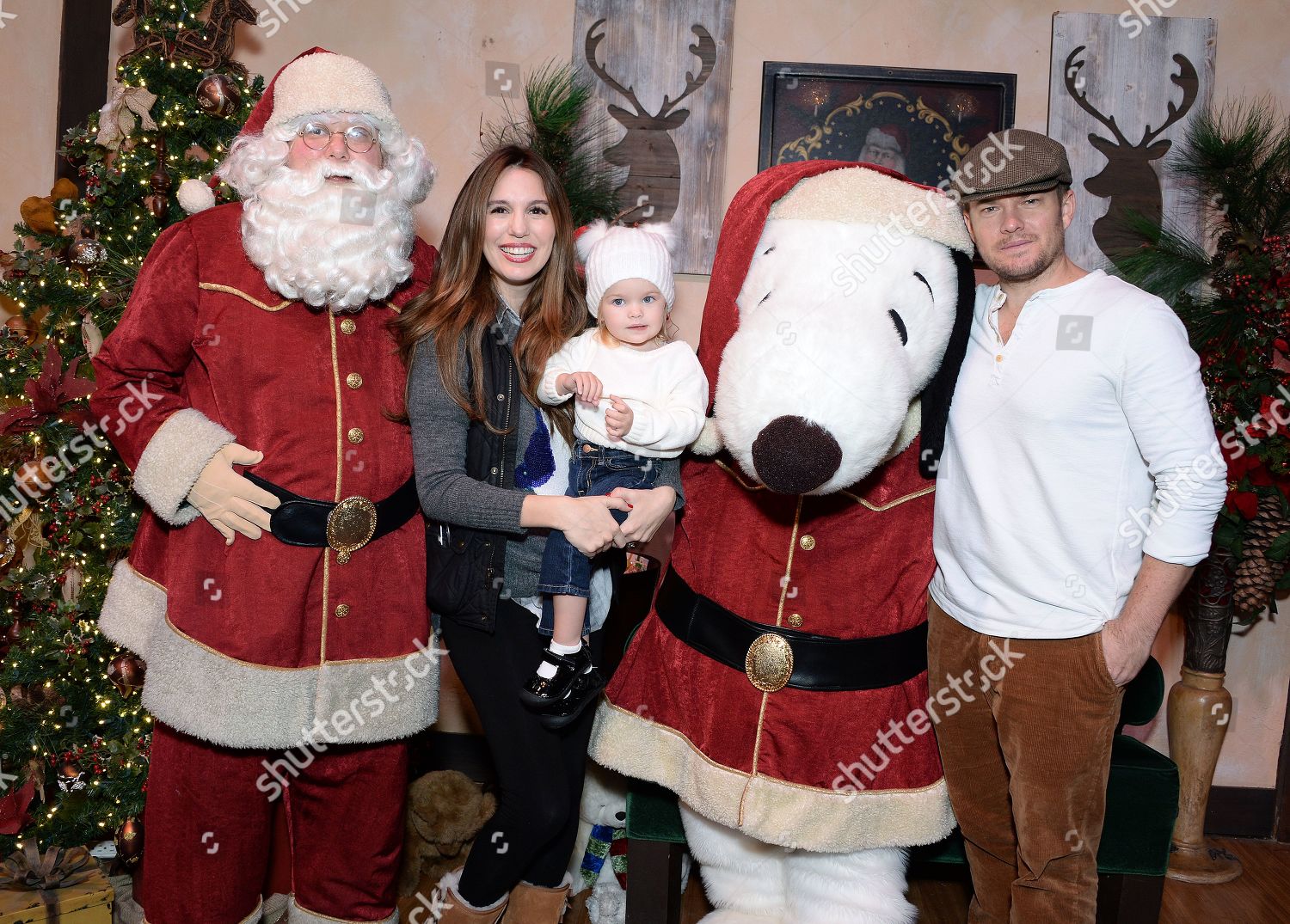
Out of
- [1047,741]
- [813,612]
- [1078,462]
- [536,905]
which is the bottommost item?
[536,905]

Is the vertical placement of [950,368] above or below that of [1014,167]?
below

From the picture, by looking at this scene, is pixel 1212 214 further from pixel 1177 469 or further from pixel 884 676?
pixel 884 676

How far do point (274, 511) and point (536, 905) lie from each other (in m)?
0.97

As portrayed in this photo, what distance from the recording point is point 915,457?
6.62 feet

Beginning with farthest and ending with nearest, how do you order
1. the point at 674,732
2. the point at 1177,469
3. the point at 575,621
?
the point at 674,732 < the point at 575,621 < the point at 1177,469

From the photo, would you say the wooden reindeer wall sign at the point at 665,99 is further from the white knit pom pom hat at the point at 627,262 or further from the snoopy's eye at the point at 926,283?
the snoopy's eye at the point at 926,283

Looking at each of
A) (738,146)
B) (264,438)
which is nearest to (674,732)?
(264,438)

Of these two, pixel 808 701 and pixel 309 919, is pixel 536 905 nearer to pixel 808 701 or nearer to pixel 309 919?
pixel 309 919

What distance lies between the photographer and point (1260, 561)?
115 inches

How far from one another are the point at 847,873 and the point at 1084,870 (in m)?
0.44

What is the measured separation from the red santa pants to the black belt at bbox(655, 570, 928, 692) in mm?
736

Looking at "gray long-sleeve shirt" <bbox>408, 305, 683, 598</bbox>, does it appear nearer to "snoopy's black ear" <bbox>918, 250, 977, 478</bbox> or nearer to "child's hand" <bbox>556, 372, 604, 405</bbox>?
"child's hand" <bbox>556, 372, 604, 405</bbox>

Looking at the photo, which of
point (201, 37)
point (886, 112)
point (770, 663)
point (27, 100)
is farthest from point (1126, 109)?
point (27, 100)

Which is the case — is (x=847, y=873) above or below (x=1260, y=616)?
below
